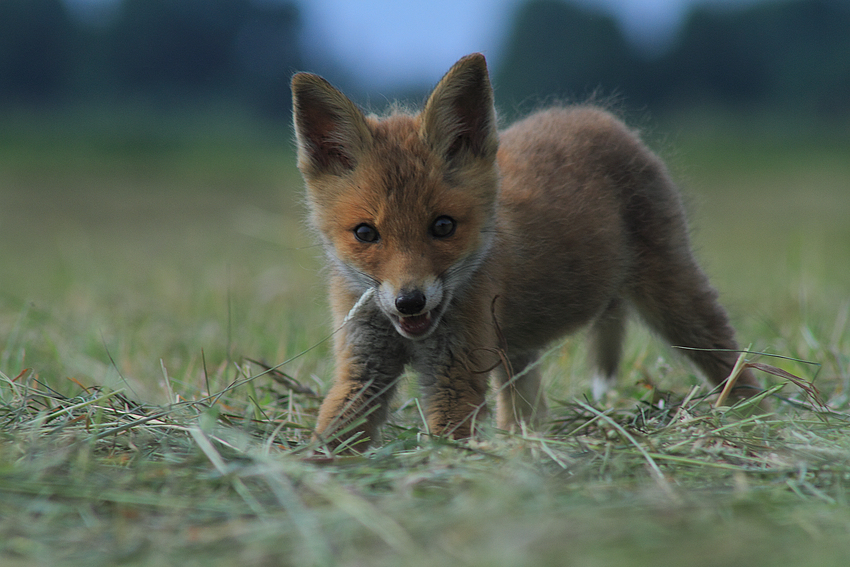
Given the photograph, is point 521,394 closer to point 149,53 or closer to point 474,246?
point 474,246

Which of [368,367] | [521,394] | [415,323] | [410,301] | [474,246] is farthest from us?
[521,394]

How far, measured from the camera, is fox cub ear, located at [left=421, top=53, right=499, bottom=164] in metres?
3.25

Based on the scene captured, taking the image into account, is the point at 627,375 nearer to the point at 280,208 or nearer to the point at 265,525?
the point at 265,525

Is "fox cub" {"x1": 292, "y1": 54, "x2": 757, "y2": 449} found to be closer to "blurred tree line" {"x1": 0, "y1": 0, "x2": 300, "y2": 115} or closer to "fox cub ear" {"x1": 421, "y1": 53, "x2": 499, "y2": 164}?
"fox cub ear" {"x1": 421, "y1": 53, "x2": 499, "y2": 164}

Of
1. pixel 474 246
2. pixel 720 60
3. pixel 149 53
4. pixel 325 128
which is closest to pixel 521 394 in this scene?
pixel 474 246

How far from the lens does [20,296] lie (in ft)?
22.4

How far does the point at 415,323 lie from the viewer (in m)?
2.96

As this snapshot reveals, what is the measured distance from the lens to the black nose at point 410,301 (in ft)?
9.07

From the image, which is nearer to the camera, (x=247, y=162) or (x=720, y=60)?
(x=247, y=162)

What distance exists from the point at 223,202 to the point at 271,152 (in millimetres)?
3708

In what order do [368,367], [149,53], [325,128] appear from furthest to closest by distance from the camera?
[149,53] → [325,128] → [368,367]

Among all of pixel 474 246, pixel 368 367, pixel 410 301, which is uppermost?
pixel 474 246

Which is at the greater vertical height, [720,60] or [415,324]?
[720,60]

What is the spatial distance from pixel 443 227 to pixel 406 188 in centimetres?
22
